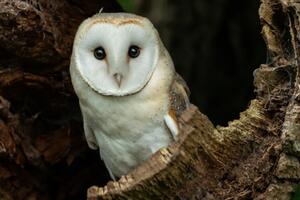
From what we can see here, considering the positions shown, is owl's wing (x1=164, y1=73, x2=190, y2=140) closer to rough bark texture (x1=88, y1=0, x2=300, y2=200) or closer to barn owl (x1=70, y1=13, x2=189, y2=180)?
barn owl (x1=70, y1=13, x2=189, y2=180)

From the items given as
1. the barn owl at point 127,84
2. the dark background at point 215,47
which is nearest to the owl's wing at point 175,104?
the barn owl at point 127,84

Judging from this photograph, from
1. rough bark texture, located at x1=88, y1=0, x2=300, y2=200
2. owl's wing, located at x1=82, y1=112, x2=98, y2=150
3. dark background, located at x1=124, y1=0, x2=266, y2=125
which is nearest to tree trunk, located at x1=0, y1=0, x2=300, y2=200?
rough bark texture, located at x1=88, y1=0, x2=300, y2=200

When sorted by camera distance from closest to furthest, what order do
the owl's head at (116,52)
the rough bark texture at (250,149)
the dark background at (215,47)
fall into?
the rough bark texture at (250,149) < the owl's head at (116,52) < the dark background at (215,47)

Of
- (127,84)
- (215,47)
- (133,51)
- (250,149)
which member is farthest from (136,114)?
(215,47)

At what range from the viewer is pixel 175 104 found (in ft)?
9.02

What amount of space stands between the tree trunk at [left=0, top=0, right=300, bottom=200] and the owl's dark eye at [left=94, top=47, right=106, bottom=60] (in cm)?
47

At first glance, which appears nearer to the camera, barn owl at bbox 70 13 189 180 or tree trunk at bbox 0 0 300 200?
tree trunk at bbox 0 0 300 200

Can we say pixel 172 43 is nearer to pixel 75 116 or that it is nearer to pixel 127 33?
pixel 75 116

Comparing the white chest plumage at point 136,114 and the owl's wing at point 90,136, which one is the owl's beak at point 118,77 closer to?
the white chest plumage at point 136,114

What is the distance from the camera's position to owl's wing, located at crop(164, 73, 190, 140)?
8.79ft

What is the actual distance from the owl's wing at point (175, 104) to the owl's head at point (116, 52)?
14cm

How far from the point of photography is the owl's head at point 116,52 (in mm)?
2561

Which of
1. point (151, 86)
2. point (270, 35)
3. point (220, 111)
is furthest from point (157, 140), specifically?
point (220, 111)

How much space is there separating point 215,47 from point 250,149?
→ 8.35 ft
